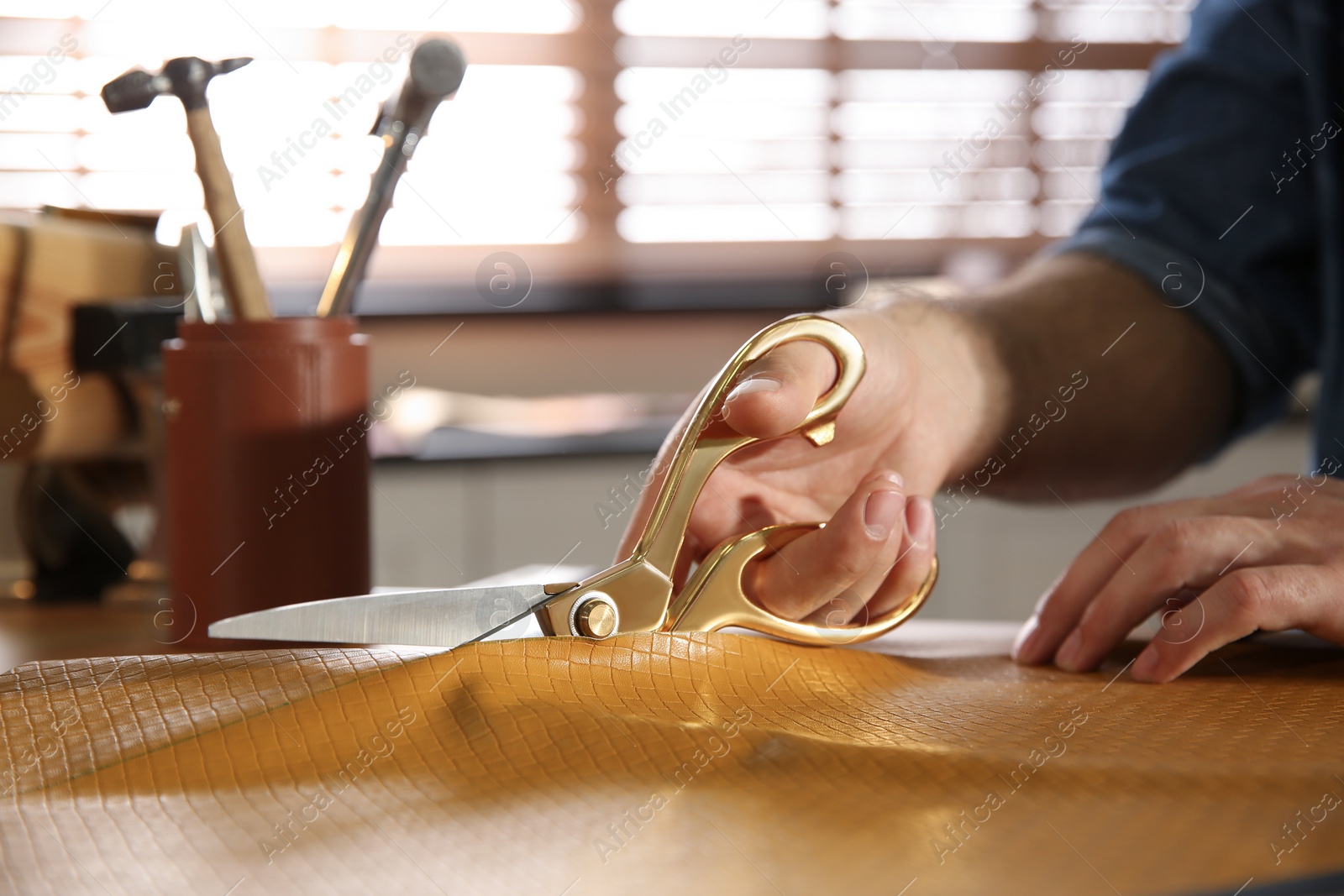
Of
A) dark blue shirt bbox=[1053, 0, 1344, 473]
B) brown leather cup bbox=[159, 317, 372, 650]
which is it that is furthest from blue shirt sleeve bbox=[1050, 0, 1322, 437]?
brown leather cup bbox=[159, 317, 372, 650]

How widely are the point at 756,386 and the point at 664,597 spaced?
3.5 inches

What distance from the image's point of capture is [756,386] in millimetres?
439

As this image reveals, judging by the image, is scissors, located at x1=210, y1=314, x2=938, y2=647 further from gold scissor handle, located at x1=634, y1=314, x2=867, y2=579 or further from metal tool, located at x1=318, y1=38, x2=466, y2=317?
metal tool, located at x1=318, y1=38, x2=466, y2=317

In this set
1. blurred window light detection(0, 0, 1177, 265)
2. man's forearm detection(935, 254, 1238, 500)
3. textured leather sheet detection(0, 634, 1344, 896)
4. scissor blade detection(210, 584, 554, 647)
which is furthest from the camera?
blurred window light detection(0, 0, 1177, 265)

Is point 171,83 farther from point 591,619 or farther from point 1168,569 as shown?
point 1168,569

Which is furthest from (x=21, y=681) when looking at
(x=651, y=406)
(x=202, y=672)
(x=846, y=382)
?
(x=651, y=406)

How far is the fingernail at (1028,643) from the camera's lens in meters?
0.49

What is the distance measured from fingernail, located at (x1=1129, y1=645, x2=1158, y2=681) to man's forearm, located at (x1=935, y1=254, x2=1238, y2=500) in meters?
0.25

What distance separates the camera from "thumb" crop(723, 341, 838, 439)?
436mm

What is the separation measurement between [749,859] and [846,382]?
10.0 inches

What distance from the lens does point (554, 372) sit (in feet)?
6.34

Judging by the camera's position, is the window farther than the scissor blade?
Yes

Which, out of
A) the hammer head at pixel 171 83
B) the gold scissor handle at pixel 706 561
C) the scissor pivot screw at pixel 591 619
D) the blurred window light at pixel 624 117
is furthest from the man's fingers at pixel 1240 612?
the blurred window light at pixel 624 117

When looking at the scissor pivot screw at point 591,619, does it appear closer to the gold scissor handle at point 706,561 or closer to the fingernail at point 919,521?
the gold scissor handle at point 706,561
